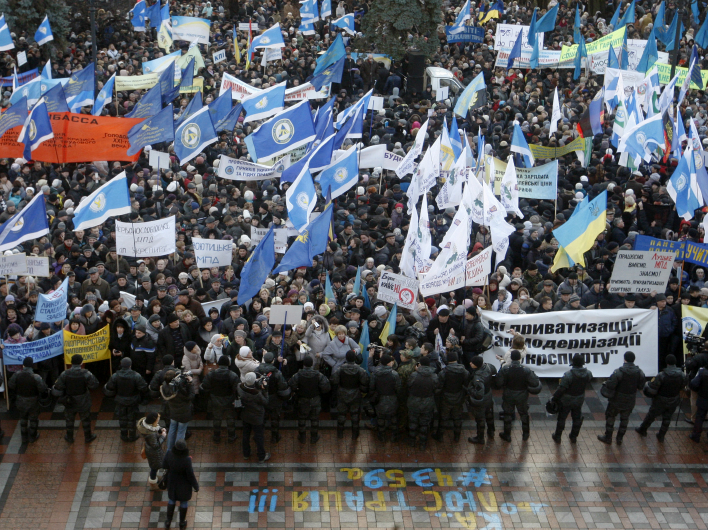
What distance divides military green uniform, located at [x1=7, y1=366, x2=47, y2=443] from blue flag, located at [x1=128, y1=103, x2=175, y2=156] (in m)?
7.07

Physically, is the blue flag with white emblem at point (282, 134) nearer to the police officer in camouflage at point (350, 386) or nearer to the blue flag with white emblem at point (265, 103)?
the blue flag with white emblem at point (265, 103)

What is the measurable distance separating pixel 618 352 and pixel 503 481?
3187mm

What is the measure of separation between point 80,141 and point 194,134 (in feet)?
8.35

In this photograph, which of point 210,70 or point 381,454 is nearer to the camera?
point 381,454

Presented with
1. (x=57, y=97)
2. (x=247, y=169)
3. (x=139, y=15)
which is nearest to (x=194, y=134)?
(x=247, y=169)

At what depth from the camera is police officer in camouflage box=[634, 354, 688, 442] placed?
11602 millimetres

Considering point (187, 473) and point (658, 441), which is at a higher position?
point (187, 473)

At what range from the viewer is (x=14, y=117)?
17234 mm

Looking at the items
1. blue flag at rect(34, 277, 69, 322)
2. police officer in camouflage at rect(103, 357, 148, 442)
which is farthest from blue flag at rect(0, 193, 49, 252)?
police officer in camouflage at rect(103, 357, 148, 442)

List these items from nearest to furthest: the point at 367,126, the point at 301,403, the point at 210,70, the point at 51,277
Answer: the point at 301,403 < the point at 51,277 < the point at 367,126 < the point at 210,70

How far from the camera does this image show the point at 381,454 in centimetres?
1173

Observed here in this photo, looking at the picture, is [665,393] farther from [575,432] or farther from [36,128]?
[36,128]

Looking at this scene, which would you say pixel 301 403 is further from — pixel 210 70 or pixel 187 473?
pixel 210 70

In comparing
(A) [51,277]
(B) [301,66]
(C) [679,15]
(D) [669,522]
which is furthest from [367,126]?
(D) [669,522]
